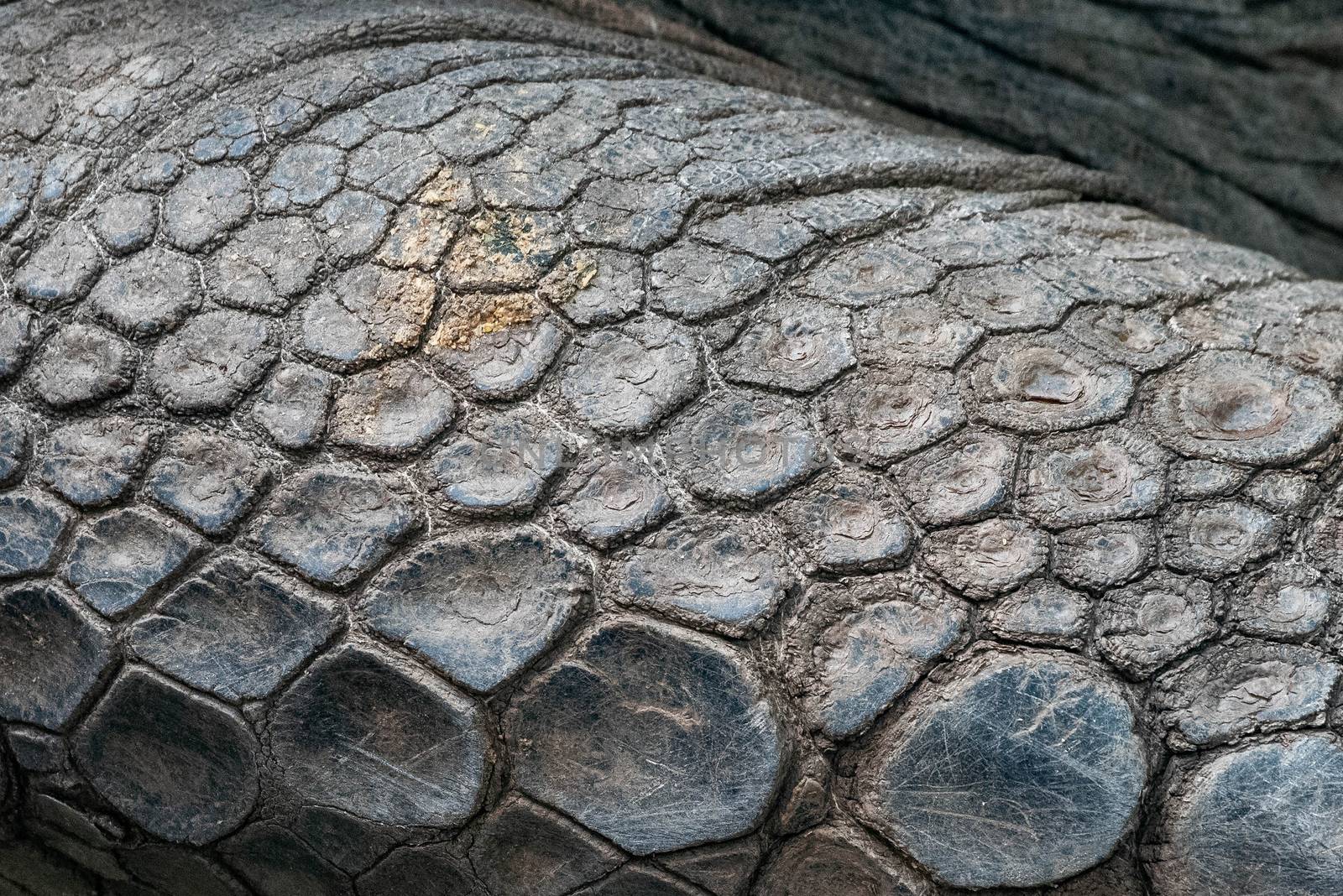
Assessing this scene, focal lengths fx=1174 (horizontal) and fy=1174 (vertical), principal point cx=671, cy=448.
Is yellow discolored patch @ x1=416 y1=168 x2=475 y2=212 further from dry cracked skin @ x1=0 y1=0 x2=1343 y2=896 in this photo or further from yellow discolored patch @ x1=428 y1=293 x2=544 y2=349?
yellow discolored patch @ x1=428 y1=293 x2=544 y2=349

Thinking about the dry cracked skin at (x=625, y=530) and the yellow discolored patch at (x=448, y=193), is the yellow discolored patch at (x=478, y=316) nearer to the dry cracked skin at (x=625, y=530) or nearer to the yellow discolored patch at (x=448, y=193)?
the dry cracked skin at (x=625, y=530)

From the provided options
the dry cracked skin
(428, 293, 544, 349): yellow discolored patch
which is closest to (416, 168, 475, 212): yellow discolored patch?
the dry cracked skin

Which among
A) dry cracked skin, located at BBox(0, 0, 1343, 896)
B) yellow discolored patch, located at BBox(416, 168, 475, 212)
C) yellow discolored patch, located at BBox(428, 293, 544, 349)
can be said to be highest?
yellow discolored patch, located at BBox(416, 168, 475, 212)

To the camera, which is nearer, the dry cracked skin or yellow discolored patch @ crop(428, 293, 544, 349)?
the dry cracked skin

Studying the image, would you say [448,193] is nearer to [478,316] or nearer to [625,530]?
[478,316]

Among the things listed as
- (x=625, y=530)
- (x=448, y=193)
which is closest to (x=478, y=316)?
(x=448, y=193)

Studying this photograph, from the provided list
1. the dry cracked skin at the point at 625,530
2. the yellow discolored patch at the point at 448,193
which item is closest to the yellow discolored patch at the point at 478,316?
the dry cracked skin at the point at 625,530

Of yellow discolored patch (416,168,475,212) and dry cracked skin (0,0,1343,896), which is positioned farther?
yellow discolored patch (416,168,475,212)

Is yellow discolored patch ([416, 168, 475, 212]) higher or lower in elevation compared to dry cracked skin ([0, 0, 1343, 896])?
higher
